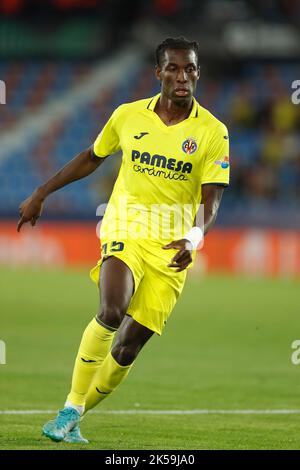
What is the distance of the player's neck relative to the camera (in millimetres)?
7695

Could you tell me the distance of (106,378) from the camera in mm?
7562

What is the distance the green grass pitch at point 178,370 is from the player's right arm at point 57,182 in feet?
4.60

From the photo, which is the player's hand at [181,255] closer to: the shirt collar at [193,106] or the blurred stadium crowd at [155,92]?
the shirt collar at [193,106]

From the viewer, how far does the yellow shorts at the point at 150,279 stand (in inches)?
294

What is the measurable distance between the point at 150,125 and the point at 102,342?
147 centimetres

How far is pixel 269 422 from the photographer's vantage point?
27.5 ft

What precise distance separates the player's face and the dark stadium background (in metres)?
6.18

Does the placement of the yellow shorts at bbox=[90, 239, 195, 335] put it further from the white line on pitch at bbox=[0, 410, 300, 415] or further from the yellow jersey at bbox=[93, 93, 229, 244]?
the white line on pitch at bbox=[0, 410, 300, 415]

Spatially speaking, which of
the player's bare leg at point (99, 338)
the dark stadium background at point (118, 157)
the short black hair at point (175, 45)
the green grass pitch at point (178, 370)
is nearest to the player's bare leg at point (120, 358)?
the player's bare leg at point (99, 338)

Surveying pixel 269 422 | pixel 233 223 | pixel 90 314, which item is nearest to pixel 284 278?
pixel 233 223

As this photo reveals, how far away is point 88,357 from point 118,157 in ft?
63.8

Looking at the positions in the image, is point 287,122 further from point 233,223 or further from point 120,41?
point 120,41


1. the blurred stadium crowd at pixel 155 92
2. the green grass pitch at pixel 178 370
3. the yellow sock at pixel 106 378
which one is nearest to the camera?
the yellow sock at pixel 106 378

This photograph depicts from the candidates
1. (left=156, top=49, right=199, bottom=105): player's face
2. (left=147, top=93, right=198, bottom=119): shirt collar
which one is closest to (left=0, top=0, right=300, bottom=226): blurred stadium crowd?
(left=147, top=93, right=198, bottom=119): shirt collar
